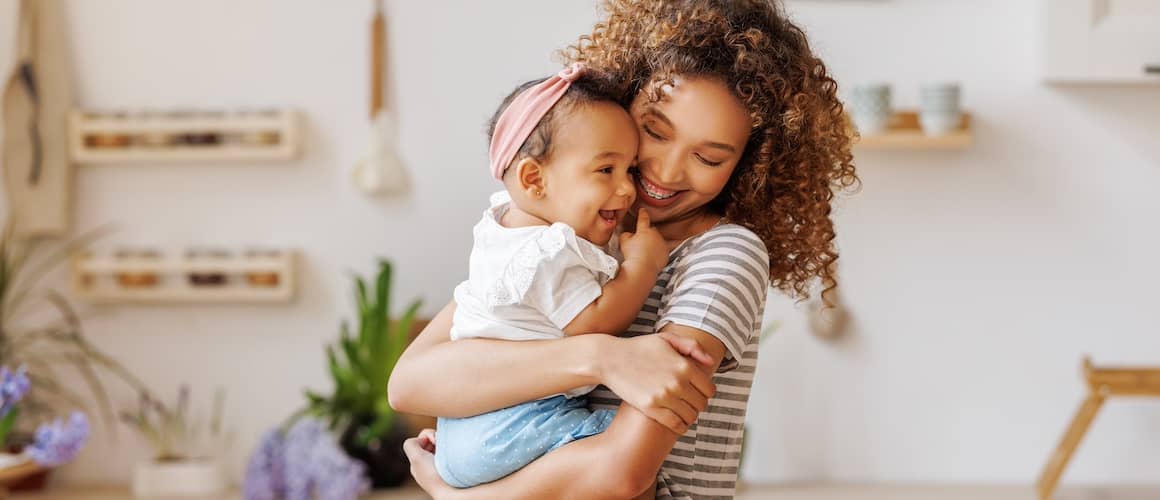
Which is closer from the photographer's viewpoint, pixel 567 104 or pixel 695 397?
pixel 695 397

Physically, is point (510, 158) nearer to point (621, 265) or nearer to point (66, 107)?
point (621, 265)

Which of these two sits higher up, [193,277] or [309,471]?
[193,277]

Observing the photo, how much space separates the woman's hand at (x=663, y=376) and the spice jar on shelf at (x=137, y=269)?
2676 mm

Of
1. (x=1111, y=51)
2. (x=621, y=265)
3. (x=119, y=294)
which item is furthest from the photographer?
(x=119, y=294)

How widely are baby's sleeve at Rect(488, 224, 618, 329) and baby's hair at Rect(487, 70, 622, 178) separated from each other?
0.11 meters

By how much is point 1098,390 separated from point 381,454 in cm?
196

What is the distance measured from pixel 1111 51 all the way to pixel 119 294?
293 cm

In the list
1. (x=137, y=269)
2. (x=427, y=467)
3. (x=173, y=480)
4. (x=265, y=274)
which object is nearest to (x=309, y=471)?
(x=173, y=480)

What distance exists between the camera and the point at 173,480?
11.1 feet

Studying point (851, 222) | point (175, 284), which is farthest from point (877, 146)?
point (175, 284)

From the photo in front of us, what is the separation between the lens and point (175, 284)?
350 centimetres

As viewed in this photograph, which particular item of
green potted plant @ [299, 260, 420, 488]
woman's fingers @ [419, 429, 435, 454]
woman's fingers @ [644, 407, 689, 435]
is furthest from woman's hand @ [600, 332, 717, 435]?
green potted plant @ [299, 260, 420, 488]

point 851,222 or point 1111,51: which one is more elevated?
point 1111,51

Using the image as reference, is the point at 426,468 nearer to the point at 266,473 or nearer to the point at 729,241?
the point at 729,241
